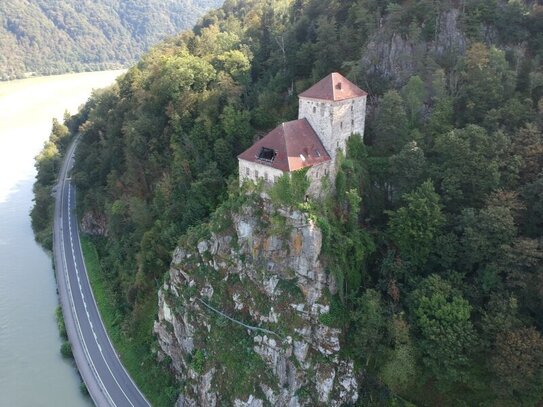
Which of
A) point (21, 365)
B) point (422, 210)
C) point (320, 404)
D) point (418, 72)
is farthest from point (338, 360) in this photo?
point (21, 365)

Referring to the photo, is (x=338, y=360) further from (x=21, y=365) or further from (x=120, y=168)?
(x=120, y=168)

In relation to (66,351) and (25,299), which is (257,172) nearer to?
(66,351)

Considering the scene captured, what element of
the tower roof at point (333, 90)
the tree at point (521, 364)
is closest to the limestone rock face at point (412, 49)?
the tower roof at point (333, 90)

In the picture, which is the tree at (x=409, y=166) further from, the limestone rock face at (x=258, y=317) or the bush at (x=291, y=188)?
the limestone rock face at (x=258, y=317)

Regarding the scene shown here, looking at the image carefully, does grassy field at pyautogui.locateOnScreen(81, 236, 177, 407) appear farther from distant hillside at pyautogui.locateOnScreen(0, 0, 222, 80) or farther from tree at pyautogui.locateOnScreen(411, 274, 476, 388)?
distant hillside at pyautogui.locateOnScreen(0, 0, 222, 80)

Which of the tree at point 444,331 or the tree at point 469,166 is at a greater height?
the tree at point 469,166

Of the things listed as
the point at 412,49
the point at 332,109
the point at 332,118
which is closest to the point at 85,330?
the point at 332,118
